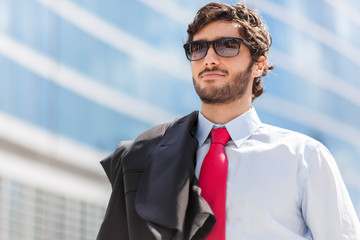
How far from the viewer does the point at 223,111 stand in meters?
2.62

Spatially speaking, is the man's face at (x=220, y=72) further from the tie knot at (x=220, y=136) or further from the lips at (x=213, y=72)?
the tie knot at (x=220, y=136)

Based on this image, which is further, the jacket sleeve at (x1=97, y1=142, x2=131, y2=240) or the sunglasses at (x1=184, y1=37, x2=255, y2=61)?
the sunglasses at (x1=184, y1=37, x2=255, y2=61)

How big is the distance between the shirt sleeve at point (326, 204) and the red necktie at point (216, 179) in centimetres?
30

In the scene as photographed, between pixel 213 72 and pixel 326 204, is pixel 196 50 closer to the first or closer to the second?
pixel 213 72

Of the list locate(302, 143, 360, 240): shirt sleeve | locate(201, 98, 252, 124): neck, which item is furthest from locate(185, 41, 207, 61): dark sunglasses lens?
locate(302, 143, 360, 240): shirt sleeve

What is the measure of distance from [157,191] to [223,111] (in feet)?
1.51

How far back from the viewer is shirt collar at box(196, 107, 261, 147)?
2.58 m

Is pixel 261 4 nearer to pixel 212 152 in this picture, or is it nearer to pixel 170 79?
pixel 170 79

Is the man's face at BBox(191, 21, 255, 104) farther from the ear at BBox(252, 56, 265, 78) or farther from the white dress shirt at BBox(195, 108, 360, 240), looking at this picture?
the white dress shirt at BBox(195, 108, 360, 240)

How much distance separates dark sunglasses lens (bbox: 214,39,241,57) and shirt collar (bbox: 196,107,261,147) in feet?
0.86

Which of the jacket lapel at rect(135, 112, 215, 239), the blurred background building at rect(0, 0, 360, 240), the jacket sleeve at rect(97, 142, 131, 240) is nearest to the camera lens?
the jacket lapel at rect(135, 112, 215, 239)

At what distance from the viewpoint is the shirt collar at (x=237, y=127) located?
258cm

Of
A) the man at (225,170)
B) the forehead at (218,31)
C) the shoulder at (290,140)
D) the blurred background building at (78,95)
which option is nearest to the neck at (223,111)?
the man at (225,170)

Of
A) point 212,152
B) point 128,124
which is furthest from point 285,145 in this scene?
point 128,124
